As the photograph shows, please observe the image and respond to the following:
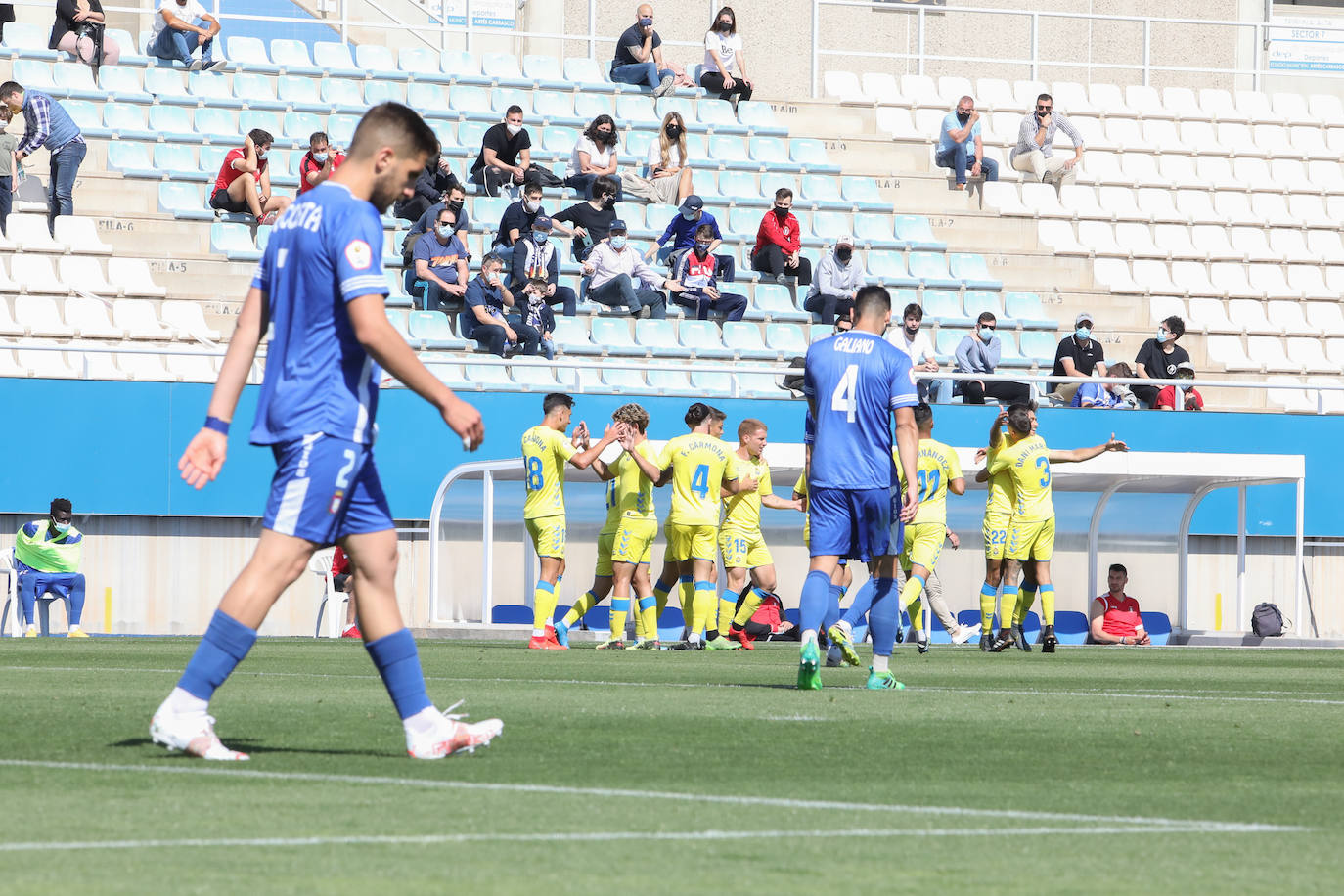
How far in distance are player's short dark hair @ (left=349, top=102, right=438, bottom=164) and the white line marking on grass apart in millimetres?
1992

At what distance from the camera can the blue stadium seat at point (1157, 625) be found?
24266mm

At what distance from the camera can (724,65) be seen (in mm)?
29031

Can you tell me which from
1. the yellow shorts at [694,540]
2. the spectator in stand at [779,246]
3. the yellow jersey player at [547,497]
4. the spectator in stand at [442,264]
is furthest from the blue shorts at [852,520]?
the spectator in stand at [779,246]

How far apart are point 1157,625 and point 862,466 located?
14.7 metres

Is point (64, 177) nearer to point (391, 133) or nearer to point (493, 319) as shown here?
point (493, 319)

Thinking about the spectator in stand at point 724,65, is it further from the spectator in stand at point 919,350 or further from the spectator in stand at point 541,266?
the spectator in stand at point 541,266

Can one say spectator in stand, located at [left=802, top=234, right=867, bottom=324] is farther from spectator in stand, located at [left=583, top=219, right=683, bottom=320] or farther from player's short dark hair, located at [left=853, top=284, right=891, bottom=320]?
player's short dark hair, located at [left=853, top=284, right=891, bottom=320]

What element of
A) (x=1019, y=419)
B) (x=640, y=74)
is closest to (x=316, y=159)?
(x=640, y=74)

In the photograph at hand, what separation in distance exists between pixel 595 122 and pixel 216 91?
16.2 ft

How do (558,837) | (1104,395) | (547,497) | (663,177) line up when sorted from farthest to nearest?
(663,177)
(1104,395)
(547,497)
(558,837)

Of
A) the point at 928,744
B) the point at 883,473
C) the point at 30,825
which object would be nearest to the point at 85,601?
the point at 883,473

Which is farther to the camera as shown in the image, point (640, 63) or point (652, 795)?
→ point (640, 63)

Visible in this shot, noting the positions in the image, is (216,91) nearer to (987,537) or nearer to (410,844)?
(987,537)

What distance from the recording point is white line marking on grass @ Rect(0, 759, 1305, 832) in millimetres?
5297
